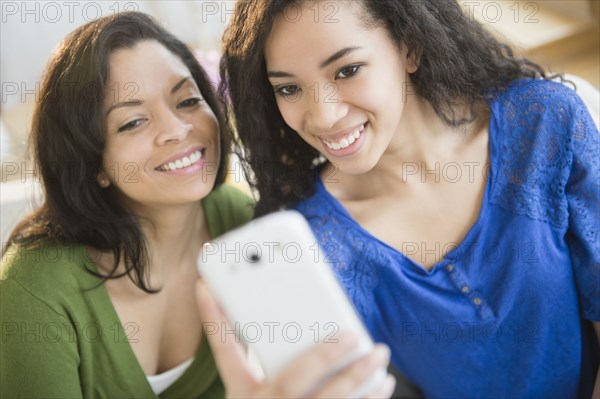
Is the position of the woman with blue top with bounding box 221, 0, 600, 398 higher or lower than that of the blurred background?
lower

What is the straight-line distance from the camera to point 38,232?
1.22 meters

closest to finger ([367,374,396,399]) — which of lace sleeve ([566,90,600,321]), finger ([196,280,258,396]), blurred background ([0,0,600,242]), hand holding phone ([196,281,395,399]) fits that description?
hand holding phone ([196,281,395,399])

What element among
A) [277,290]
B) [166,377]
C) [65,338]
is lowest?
[166,377]

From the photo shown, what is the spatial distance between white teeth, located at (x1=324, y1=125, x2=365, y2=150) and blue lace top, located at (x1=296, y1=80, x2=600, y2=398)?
14 centimetres

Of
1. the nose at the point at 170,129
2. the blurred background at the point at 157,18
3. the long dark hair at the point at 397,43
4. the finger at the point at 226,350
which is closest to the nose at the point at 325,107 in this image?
the long dark hair at the point at 397,43

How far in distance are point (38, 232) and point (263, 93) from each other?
0.51m

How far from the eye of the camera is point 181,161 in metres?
1.14

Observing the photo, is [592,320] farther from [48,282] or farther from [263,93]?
[48,282]

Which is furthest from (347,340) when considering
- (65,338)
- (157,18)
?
(157,18)

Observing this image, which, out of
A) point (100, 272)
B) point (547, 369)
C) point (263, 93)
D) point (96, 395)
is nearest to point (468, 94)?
point (263, 93)

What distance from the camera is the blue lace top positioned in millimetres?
1040

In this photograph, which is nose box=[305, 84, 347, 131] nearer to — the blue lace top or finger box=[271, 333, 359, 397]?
the blue lace top

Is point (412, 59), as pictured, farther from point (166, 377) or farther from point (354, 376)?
point (166, 377)

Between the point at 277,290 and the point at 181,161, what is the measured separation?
517 millimetres
